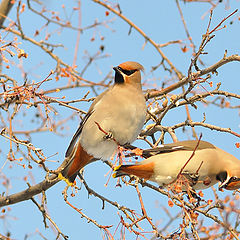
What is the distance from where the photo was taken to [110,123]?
12.3 ft

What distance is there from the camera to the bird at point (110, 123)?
375 cm

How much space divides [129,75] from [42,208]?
4.61ft

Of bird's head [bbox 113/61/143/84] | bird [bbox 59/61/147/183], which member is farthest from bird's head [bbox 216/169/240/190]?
bird's head [bbox 113/61/143/84]

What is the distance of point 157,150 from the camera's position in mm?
3670

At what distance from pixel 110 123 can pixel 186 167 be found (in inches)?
28.5

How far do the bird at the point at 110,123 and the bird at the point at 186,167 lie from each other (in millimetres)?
287

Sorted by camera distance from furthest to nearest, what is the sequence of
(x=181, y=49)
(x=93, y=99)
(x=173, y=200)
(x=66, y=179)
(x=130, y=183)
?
(x=181, y=49) → (x=93, y=99) → (x=66, y=179) → (x=130, y=183) → (x=173, y=200)

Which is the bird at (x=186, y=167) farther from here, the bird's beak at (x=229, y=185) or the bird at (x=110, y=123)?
the bird at (x=110, y=123)

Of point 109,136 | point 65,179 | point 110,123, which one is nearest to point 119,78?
point 110,123

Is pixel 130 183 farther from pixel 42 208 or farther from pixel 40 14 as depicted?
pixel 40 14

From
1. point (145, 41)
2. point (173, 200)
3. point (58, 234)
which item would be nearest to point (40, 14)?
point (145, 41)

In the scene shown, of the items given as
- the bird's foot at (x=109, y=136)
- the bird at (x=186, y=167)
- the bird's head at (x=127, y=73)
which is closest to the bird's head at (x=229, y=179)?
the bird at (x=186, y=167)

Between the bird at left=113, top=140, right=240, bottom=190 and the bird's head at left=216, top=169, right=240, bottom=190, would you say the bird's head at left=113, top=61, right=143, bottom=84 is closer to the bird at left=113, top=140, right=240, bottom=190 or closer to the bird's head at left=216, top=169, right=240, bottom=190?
the bird at left=113, top=140, right=240, bottom=190

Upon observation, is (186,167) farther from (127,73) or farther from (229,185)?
(127,73)
